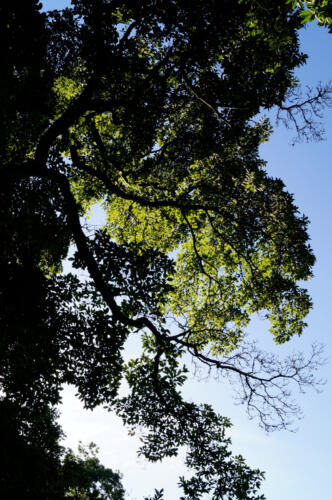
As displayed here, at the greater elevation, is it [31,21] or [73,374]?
[31,21]

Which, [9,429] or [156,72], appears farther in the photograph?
[156,72]

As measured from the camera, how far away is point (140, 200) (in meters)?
11.9

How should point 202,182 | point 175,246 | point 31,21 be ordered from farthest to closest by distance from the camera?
point 175,246 → point 202,182 → point 31,21

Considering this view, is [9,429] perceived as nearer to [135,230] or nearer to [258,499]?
[258,499]

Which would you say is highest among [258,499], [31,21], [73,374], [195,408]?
[31,21]

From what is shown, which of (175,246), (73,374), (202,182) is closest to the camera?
(73,374)

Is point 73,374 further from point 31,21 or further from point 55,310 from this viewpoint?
point 31,21

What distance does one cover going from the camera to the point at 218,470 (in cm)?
901

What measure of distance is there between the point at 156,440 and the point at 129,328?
3.64 m

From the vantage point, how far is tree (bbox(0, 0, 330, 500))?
8508mm

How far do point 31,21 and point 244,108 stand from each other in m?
6.79

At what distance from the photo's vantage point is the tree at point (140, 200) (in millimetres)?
8508

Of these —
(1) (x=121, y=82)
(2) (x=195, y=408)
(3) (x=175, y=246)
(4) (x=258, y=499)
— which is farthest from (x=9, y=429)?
(1) (x=121, y=82)

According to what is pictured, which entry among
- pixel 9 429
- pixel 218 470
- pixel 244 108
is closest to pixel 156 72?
pixel 244 108
